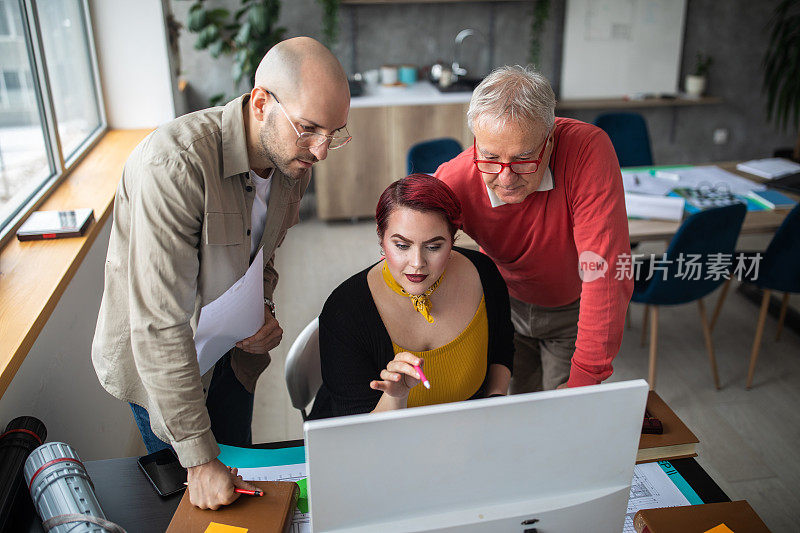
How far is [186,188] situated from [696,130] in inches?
222

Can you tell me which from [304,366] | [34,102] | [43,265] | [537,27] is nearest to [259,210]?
[304,366]

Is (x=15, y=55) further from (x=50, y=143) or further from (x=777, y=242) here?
(x=777, y=242)

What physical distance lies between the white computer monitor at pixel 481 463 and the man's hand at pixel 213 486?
1.03ft

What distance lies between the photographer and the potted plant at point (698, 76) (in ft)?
17.8

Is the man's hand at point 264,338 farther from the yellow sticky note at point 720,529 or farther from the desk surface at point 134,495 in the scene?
the yellow sticky note at point 720,529

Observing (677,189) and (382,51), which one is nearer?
(677,189)

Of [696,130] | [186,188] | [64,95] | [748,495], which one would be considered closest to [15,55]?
[64,95]

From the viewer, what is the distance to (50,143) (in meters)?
2.65

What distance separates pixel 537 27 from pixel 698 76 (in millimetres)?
1484

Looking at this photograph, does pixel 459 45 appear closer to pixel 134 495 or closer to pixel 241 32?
pixel 241 32

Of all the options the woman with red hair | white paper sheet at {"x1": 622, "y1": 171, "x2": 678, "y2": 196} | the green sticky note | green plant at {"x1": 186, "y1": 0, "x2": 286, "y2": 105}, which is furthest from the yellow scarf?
green plant at {"x1": 186, "y1": 0, "x2": 286, "y2": 105}

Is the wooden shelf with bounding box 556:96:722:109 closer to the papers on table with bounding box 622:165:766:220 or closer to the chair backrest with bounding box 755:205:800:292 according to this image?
the papers on table with bounding box 622:165:766:220

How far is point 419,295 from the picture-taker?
1627mm

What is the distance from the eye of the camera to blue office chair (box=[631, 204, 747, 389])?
2629mm
